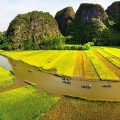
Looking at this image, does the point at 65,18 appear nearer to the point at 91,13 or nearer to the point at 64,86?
the point at 91,13

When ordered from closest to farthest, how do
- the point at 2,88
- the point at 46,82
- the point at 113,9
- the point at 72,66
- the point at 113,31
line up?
the point at 2,88 < the point at 46,82 < the point at 72,66 < the point at 113,31 < the point at 113,9

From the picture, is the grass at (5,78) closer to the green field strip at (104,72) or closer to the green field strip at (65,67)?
the green field strip at (65,67)

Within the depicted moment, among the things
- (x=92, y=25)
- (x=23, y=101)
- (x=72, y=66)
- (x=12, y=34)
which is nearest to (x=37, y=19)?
(x=12, y=34)

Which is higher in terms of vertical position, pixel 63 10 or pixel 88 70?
pixel 63 10

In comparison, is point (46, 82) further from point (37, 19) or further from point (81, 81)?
point (37, 19)

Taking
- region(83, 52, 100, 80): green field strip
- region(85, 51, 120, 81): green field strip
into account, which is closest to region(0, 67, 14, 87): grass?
region(83, 52, 100, 80): green field strip

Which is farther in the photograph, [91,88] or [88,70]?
[88,70]

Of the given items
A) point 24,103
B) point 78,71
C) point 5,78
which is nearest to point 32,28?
point 78,71

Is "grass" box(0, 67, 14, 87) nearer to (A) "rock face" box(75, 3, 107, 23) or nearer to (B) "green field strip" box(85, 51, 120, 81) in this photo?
(B) "green field strip" box(85, 51, 120, 81)
